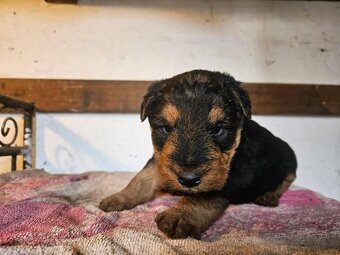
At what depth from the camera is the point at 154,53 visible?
3258 mm

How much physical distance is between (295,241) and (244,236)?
19 centimetres

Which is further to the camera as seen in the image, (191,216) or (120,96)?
(120,96)

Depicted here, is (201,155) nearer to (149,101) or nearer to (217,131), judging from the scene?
(217,131)

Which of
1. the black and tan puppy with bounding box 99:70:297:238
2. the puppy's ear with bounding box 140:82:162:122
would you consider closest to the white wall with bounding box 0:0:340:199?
the black and tan puppy with bounding box 99:70:297:238

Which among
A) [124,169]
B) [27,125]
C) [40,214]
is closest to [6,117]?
[27,125]

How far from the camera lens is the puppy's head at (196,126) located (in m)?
1.44

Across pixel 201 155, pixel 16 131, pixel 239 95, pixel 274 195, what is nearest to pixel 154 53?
pixel 16 131

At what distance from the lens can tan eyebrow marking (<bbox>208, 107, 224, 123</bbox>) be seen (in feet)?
5.28

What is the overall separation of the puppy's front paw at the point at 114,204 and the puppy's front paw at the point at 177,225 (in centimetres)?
37

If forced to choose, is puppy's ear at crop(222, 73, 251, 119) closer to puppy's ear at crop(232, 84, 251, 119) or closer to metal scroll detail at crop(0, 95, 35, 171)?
puppy's ear at crop(232, 84, 251, 119)

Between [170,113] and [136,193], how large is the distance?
547 mm

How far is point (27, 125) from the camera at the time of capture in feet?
10.0

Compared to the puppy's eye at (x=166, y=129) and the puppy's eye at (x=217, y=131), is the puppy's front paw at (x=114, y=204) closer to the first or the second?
the puppy's eye at (x=166, y=129)

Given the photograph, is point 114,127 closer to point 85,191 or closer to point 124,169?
point 124,169
